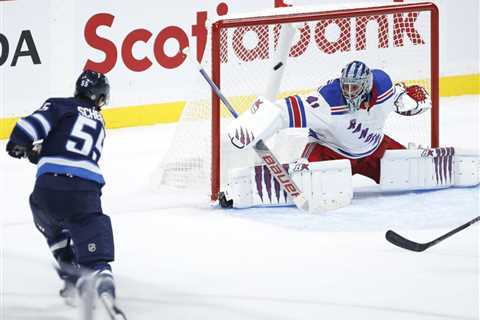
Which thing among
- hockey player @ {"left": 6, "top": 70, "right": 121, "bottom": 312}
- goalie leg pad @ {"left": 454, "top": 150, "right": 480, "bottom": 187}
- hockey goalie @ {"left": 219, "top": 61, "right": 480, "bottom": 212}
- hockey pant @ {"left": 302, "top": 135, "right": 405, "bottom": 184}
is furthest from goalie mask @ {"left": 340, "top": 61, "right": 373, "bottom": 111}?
hockey player @ {"left": 6, "top": 70, "right": 121, "bottom": 312}

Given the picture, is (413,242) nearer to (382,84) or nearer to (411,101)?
(382,84)

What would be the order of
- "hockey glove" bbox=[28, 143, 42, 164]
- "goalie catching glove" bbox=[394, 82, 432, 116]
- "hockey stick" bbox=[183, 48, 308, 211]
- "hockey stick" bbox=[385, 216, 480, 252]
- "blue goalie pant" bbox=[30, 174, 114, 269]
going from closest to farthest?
"blue goalie pant" bbox=[30, 174, 114, 269] < "hockey glove" bbox=[28, 143, 42, 164] < "hockey stick" bbox=[385, 216, 480, 252] < "hockey stick" bbox=[183, 48, 308, 211] < "goalie catching glove" bbox=[394, 82, 432, 116]

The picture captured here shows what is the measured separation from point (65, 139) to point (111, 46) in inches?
115

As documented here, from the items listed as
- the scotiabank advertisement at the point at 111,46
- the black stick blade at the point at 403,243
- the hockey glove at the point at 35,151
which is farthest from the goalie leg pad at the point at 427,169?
the hockey glove at the point at 35,151

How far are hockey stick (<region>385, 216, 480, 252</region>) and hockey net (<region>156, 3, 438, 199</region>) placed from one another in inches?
38.5

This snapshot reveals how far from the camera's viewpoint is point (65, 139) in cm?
412

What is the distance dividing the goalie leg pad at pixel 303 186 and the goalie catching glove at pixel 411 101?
479 mm

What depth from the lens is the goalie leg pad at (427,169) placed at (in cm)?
571

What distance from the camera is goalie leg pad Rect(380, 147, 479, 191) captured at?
225 inches

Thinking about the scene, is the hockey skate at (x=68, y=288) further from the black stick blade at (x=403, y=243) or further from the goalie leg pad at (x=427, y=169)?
the goalie leg pad at (x=427, y=169)

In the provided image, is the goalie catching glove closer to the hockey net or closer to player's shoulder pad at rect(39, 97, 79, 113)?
the hockey net

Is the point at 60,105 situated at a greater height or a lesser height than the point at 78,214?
greater

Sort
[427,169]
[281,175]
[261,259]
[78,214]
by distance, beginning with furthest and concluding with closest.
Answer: [427,169], [281,175], [261,259], [78,214]

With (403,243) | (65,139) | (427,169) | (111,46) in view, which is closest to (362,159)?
(427,169)
